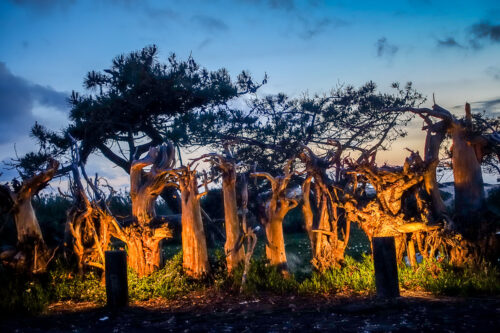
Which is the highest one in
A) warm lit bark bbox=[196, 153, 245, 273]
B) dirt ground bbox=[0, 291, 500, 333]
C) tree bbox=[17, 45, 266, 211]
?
tree bbox=[17, 45, 266, 211]

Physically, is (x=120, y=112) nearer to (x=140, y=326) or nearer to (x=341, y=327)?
(x=140, y=326)

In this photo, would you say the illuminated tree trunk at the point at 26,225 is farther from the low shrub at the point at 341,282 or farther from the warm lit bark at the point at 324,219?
the low shrub at the point at 341,282

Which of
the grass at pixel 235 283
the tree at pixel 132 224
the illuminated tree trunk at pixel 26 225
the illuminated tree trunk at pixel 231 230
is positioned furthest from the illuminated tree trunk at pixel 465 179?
the illuminated tree trunk at pixel 26 225

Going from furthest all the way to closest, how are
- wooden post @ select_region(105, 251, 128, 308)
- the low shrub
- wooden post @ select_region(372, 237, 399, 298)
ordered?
the low shrub < wooden post @ select_region(105, 251, 128, 308) < wooden post @ select_region(372, 237, 399, 298)

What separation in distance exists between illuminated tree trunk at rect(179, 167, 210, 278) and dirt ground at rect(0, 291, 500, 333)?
1055 millimetres

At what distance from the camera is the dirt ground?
5277 mm

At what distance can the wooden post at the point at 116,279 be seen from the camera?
23.4 feet

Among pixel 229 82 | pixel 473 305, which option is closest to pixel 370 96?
pixel 229 82

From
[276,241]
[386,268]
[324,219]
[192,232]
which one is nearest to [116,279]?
[192,232]

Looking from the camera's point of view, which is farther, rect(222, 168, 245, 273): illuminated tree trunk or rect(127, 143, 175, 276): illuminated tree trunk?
rect(127, 143, 175, 276): illuminated tree trunk

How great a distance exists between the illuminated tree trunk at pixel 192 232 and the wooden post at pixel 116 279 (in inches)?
70.0

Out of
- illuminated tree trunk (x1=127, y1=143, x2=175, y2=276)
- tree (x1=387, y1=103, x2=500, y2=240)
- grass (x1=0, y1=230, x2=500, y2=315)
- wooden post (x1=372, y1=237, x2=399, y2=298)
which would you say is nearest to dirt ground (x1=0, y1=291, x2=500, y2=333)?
wooden post (x1=372, y1=237, x2=399, y2=298)

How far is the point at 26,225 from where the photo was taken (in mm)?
8609

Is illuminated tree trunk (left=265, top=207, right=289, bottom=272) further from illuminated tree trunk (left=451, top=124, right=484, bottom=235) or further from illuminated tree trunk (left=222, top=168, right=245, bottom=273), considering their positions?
illuminated tree trunk (left=451, top=124, right=484, bottom=235)
